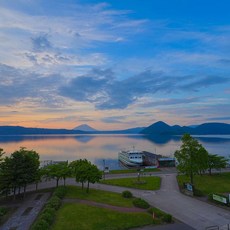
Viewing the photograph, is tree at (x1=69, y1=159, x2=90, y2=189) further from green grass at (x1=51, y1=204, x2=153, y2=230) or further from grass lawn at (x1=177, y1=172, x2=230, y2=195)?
grass lawn at (x1=177, y1=172, x2=230, y2=195)

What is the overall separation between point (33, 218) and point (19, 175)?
10.8m

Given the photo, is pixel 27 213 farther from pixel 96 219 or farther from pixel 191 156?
pixel 191 156

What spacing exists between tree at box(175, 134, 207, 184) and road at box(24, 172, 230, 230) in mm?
4804

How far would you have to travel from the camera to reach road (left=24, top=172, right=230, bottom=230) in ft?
98.2

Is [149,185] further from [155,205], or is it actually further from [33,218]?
[33,218]

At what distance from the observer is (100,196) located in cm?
4050

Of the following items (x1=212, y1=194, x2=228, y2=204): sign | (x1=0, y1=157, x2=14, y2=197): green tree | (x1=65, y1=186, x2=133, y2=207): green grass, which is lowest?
(x1=65, y1=186, x2=133, y2=207): green grass

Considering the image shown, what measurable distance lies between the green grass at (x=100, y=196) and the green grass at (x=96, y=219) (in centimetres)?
388

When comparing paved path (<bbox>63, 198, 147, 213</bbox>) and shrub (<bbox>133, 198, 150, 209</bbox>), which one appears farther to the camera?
shrub (<bbox>133, 198, 150, 209</bbox>)

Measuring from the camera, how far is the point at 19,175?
39.6 meters

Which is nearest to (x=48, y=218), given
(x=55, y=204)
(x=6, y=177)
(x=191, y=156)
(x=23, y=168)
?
(x=55, y=204)

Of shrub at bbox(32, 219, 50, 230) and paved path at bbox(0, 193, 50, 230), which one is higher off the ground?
shrub at bbox(32, 219, 50, 230)

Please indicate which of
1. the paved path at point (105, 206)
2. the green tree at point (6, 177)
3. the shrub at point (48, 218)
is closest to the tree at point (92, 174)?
the paved path at point (105, 206)

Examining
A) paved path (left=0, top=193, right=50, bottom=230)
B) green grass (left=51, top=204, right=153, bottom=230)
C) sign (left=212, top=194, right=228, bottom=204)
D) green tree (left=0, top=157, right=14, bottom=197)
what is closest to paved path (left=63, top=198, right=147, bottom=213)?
green grass (left=51, top=204, right=153, bottom=230)
